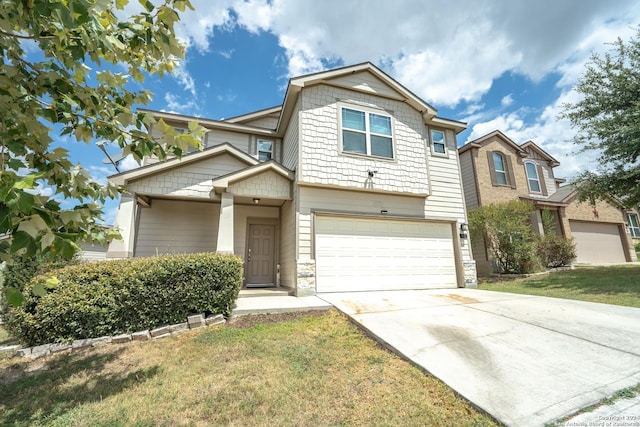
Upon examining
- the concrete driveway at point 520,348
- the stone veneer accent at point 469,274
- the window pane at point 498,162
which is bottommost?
the concrete driveway at point 520,348

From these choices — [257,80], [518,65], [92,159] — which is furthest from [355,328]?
[518,65]

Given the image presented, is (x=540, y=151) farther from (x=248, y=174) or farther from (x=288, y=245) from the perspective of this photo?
(x=248, y=174)

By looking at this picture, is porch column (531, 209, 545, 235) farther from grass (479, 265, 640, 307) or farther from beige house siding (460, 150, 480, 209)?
grass (479, 265, 640, 307)

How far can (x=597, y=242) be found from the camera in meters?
16.0

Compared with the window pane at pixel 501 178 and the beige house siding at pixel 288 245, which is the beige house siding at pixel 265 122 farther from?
the window pane at pixel 501 178

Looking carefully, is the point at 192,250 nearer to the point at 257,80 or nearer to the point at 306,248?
the point at 306,248

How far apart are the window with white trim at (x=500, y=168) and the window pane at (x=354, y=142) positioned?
998cm

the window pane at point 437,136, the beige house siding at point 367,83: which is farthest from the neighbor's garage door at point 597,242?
the beige house siding at point 367,83

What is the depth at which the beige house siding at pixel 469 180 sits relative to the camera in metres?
14.0

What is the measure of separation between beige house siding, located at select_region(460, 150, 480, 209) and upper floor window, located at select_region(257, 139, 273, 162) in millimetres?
10372

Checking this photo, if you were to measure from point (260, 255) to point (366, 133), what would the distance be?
571 centimetres

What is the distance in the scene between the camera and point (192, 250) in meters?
9.16


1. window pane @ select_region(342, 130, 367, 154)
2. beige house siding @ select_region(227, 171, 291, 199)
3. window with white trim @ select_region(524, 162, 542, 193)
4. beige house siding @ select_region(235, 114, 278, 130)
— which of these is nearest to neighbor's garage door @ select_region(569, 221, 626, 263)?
window with white trim @ select_region(524, 162, 542, 193)

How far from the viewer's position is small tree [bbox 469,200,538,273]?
11.1 metres
